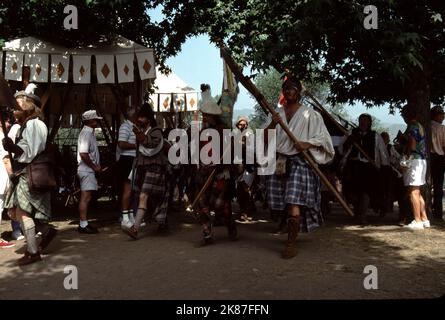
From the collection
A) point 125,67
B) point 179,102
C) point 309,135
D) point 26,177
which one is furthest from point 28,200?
point 179,102

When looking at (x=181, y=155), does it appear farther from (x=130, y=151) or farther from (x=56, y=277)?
(x=56, y=277)

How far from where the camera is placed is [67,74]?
9289mm

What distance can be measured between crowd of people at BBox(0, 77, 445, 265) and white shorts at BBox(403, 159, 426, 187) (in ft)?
0.05

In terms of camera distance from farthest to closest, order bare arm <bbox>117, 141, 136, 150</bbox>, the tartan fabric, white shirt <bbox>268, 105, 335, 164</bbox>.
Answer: bare arm <bbox>117, 141, 136, 150</bbox>
the tartan fabric
white shirt <bbox>268, 105, 335, 164</bbox>

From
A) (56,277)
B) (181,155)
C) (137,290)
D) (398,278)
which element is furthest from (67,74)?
Answer: (398,278)

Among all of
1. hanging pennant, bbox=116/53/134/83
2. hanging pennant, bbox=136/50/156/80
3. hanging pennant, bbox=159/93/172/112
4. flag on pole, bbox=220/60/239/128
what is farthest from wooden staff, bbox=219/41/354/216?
hanging pennant, bbox=159/93/172/112

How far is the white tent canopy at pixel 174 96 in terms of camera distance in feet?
52.4

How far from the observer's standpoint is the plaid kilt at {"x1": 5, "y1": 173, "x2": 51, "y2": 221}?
544 cm

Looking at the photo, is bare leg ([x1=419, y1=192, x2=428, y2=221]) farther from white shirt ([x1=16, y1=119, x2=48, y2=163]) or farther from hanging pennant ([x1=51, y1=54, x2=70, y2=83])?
hanging pennant ([x1=51, y1=54, x2=70, y2=83])

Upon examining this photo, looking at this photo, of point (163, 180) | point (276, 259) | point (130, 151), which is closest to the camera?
point (276, 259)

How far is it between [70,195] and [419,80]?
25.4ft

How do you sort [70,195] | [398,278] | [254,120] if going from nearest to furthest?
[398,278], [70,195], [254,120]

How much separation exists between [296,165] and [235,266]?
1.49m

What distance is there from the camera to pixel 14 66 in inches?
355
